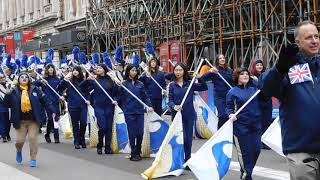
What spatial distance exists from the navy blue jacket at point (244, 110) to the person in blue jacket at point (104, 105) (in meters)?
3.65

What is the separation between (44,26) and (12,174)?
121 ft

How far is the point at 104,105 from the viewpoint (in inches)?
440

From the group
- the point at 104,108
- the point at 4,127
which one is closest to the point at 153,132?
the point at 104,108

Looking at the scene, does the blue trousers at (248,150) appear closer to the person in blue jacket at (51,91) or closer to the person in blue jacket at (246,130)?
the person in blue jacket at (246,130)

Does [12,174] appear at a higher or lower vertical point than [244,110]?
lower

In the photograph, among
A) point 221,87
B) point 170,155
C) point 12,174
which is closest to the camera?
point 170,155

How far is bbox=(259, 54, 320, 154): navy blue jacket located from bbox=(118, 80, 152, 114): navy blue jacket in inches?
238

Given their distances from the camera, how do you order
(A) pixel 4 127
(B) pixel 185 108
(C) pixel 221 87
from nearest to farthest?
(B) pixel 185 108, (C) pixel 221 87, (A) pixel 4 127

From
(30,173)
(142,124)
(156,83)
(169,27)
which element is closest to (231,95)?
(142,124)

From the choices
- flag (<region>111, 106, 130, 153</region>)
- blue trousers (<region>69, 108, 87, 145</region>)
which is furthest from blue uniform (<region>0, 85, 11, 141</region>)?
flag (<region>111, 106, 130, 153</region>)

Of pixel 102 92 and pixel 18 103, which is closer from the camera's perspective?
pixel 18 103

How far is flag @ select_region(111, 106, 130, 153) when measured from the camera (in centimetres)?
1119

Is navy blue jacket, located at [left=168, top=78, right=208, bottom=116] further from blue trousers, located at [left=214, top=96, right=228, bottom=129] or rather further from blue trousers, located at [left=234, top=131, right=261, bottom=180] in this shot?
blue trousers, located at [left=214, top=96, right=228, bottom=129]

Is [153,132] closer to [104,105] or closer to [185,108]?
[104,105]
